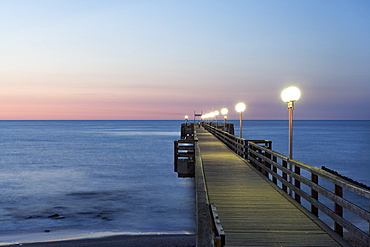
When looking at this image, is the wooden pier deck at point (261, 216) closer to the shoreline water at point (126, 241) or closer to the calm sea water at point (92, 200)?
the shoreline water at point (126, 241)

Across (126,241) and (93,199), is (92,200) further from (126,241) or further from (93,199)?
(126,241)

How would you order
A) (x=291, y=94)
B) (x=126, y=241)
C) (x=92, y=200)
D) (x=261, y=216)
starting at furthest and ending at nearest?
(x=92, y=200) → (x=126, y=241) → (x=291, y=94) → (x=261, y=216)

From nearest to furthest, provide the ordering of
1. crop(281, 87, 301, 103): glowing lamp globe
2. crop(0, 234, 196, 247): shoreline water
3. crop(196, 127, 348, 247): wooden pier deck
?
1. crop(196, 127, 348, 247): wooden pier deck
2. crop(281, 87, 301, 103): glowing lamp globe
3. crop(0, 234, 196, 247): shoreline water

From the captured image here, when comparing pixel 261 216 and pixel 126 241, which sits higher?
pixel 261 216

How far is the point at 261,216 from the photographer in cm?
671

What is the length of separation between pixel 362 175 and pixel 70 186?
29.3 metres

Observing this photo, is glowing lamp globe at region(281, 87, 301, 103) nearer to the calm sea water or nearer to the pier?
the pier

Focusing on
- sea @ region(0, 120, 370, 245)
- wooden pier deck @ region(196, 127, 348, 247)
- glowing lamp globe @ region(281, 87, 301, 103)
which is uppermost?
glowing lamp globe @ region(281, 87, 301, 103)

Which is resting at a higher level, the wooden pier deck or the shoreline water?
the wooden pier deck

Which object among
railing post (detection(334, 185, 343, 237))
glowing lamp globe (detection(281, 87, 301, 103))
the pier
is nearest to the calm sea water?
the pier

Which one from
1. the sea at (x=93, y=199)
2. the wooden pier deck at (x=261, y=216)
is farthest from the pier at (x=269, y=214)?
the sea at (x=93, y=199)

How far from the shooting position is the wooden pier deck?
546cm

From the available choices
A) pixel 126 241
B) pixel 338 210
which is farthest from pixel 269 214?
pixel 126 241

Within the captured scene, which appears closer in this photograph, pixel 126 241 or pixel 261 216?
pixel 261 216
